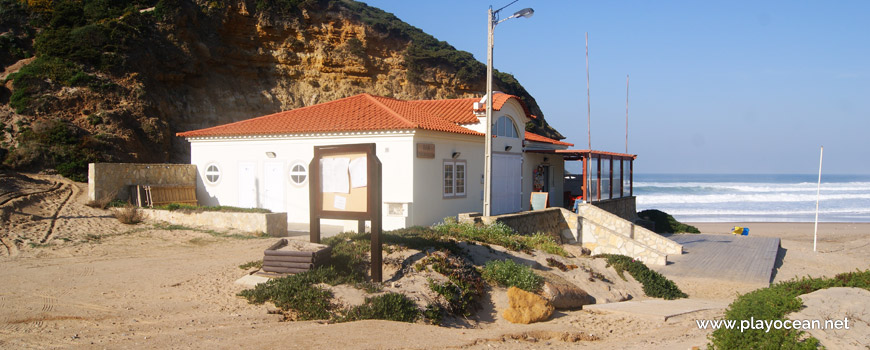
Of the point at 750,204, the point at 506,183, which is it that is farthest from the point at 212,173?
the point at 750,204

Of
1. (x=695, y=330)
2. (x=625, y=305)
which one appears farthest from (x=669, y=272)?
(x=695, y=330)

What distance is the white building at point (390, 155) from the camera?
55.2ft

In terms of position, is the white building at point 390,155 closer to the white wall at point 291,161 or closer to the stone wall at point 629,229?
the white wall at point 291,161

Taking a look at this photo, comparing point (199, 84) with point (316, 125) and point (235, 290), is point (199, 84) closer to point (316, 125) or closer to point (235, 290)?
point (316, 125)

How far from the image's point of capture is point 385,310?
796 centimetres

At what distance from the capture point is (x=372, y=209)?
30.5ft

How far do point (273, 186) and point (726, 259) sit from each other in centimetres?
1415

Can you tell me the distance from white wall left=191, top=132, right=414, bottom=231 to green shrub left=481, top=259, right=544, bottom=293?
18.9 ft

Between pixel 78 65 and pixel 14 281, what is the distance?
20.1 m

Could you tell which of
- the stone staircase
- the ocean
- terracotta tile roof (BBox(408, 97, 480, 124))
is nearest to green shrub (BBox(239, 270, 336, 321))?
the stone staircase

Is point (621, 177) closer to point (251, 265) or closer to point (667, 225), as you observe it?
point (667, 225)

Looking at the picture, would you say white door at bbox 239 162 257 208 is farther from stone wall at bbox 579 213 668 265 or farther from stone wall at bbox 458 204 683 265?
stone wall at bbox 579 213 668 265

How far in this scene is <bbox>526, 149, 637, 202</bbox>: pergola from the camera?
2170 centimetres

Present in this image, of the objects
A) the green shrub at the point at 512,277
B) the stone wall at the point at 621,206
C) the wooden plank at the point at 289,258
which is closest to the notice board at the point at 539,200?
the stone wall at the point at 621,206
